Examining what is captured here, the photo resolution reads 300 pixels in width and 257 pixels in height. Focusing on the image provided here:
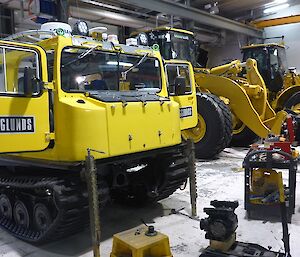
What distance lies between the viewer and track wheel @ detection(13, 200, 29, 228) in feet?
10.8

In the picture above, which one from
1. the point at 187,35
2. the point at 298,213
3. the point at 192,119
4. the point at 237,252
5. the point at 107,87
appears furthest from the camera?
the point at 187,35

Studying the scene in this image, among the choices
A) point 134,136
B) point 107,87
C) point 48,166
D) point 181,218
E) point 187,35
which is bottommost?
point 181,218

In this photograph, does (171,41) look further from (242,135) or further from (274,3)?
(274,3)

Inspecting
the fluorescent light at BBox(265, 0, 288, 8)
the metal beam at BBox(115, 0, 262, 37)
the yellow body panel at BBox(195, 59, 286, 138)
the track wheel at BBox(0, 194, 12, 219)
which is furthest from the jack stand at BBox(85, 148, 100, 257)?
the fluorescent light at BBox(265, 0, 288, 8)

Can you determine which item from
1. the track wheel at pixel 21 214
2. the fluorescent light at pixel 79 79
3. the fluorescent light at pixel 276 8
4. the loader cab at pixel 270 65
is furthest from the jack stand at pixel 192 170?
the fluorescent light at pixel 276 8

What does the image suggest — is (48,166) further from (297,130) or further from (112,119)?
(297,130)

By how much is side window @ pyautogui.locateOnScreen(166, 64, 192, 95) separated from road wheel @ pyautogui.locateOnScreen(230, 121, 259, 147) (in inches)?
142

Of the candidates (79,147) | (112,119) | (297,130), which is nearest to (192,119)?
(112,119)

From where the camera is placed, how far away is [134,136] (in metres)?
3.17

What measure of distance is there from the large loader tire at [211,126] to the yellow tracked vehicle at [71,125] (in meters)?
2.44

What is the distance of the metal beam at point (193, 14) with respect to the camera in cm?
788

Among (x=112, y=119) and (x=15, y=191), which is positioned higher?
(x=112, y=119)

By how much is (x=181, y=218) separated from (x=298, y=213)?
1229 millimetres

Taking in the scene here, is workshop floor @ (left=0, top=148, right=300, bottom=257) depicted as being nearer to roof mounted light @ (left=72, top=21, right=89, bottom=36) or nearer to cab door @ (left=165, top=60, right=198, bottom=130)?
cab door @ (left=165, top=60, right=198, bottom=130)
